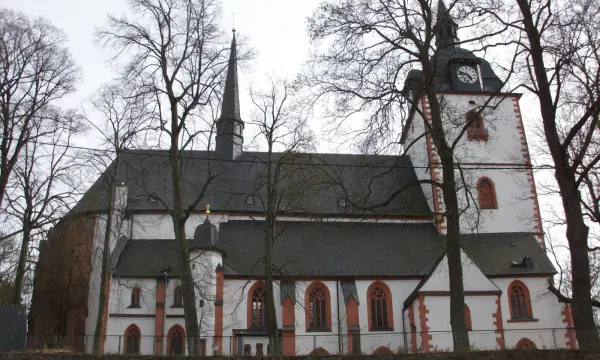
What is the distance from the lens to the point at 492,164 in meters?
30.3

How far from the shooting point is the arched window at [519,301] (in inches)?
1088

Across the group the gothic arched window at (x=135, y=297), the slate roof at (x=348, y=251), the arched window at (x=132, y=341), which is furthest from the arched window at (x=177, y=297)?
the arched window at (x=132, y=341)

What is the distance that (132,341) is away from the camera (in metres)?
21.9

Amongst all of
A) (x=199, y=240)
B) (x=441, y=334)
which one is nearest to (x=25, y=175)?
(x=199, y=240)

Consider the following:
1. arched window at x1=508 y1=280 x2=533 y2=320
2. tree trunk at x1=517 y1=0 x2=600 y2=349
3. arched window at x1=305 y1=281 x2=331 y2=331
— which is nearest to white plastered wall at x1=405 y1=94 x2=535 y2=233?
arched window at x1=508 y1=280 x2=533 y2=320

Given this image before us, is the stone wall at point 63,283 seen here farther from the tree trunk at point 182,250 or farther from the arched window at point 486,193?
the arched window at point 486,193

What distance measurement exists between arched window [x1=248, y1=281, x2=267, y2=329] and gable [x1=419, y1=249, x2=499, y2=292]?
293 inches

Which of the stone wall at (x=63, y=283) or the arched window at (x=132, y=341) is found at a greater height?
the stone wall at (x=63, y=283)

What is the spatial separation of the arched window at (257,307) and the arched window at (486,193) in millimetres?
13054

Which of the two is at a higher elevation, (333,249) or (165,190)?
(165,190)

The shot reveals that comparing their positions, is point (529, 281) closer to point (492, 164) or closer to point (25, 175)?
point (492, 164)

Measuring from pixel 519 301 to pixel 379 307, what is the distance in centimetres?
669

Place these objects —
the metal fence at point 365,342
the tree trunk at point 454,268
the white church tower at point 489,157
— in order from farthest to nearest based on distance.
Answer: the white church tower at point 489,157 < the metal fence at point 365,342 < the tree trunk at point 454,268

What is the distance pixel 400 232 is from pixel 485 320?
6.73 metres
